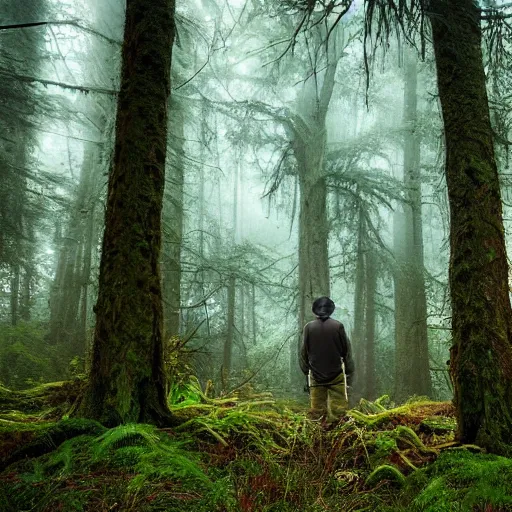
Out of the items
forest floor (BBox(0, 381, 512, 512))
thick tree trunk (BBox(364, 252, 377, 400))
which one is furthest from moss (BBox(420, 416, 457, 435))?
thick tree trunk (BBox(364, 252, 377, 400))

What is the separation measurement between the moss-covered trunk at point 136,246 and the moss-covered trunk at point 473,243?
8.71 ft

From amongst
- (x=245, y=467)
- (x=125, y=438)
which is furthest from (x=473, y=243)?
(x=125, y=438)

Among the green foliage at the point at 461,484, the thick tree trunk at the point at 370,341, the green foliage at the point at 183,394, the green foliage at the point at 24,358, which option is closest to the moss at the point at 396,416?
the green foliage at the point at 461,484

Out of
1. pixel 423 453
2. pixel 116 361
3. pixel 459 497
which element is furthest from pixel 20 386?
pixel 459 497

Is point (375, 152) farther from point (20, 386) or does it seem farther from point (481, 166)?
point (20, 386)

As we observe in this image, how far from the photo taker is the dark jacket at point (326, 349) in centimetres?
616

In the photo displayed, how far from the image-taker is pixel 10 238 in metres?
12.4

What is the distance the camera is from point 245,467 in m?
3.29

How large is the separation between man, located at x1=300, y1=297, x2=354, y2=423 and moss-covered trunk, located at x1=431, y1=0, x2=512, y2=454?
8.11ft

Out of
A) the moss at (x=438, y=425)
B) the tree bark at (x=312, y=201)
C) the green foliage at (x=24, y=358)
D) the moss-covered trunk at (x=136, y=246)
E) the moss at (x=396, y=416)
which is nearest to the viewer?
the moss-covered trunk at (x=136, y=246)

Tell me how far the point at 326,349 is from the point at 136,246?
3.21 m

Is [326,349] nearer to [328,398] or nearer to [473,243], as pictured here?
[328,398]

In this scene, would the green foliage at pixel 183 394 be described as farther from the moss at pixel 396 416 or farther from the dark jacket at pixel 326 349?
the moss at pixel 396 416

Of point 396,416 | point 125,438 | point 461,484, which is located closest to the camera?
point 461,484
